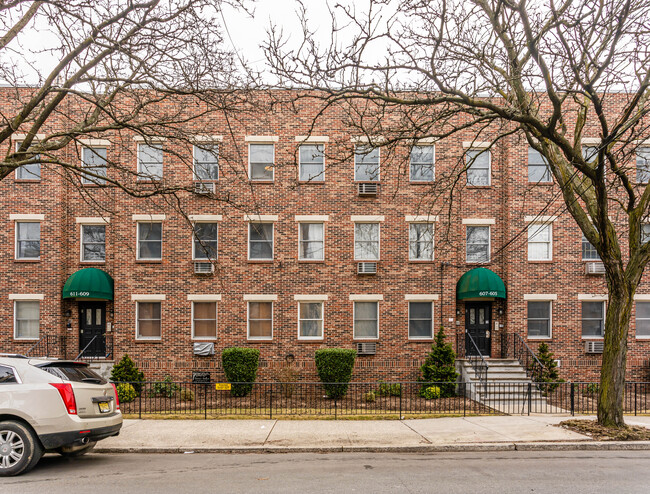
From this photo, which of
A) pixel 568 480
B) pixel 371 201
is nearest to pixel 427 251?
pixel 371 201

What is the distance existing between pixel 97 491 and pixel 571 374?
1731cm

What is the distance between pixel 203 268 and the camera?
714 inches

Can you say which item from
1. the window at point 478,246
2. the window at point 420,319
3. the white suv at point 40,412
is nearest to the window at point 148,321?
the window at point 420,319

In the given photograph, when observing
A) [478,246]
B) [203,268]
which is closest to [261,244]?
[203,268]

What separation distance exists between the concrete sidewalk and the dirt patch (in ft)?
0.78

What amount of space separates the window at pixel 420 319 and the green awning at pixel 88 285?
11.7 m

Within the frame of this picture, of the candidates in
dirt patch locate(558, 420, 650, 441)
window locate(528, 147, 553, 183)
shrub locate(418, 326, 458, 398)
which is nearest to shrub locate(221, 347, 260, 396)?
shrub locate(418, 326, 458, 398)

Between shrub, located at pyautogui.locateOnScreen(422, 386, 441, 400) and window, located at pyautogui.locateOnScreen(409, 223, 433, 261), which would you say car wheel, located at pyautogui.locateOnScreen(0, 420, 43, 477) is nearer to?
shrub, located at pyautogui.locateOnScreen(422, 386, 441, 400)

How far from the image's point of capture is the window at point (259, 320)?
1830cm

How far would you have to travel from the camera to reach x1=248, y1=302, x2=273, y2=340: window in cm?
1830

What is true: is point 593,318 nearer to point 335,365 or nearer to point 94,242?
point 335,365

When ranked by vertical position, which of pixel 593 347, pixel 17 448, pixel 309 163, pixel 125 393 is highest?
pixel 309 163

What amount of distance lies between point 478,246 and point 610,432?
982 centimetres

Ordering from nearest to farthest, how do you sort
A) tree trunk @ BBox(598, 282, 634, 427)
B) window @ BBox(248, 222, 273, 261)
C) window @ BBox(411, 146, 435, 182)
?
tree trunk @ BBox(598, 282, 634, 427) → window @ BBox(248, 222, 273, 261) → window @ BBox(411, 146, 435, 182)
